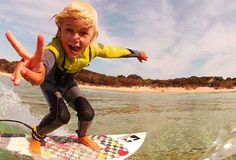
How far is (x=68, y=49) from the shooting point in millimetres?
5656

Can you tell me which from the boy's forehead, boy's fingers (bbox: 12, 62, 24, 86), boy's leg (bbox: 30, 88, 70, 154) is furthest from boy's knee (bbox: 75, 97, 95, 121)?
boy's fingers (bbox: 12, 62, 24, 86)

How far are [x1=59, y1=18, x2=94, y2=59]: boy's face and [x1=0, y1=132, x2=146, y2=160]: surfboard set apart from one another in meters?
1.68

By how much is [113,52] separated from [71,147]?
5.38 feet

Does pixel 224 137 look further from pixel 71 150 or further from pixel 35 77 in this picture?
pixel 71 150

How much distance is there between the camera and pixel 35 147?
251 inches

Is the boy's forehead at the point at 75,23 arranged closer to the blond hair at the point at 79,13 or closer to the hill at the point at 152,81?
the blond hair at the point at 79,13

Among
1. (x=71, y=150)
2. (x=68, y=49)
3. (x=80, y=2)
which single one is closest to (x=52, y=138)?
(x=71, y=150)

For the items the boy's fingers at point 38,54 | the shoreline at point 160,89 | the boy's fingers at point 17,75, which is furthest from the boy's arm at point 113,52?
the shoreline at point 160,89

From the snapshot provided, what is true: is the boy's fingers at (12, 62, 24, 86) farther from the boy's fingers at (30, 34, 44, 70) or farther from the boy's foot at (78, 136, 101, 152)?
the boy's foot at (78, 136, 101, 152)

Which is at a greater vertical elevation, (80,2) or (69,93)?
(80,2)

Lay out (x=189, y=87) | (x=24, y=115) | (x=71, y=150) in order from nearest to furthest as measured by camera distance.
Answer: (x=71, y=150), (x=24, y=115), (x=189, y=87)

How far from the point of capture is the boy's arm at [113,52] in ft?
21.1

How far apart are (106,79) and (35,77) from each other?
5207cm

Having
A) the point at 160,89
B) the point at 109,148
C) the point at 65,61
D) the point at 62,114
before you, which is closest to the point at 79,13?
the point at 65,61
